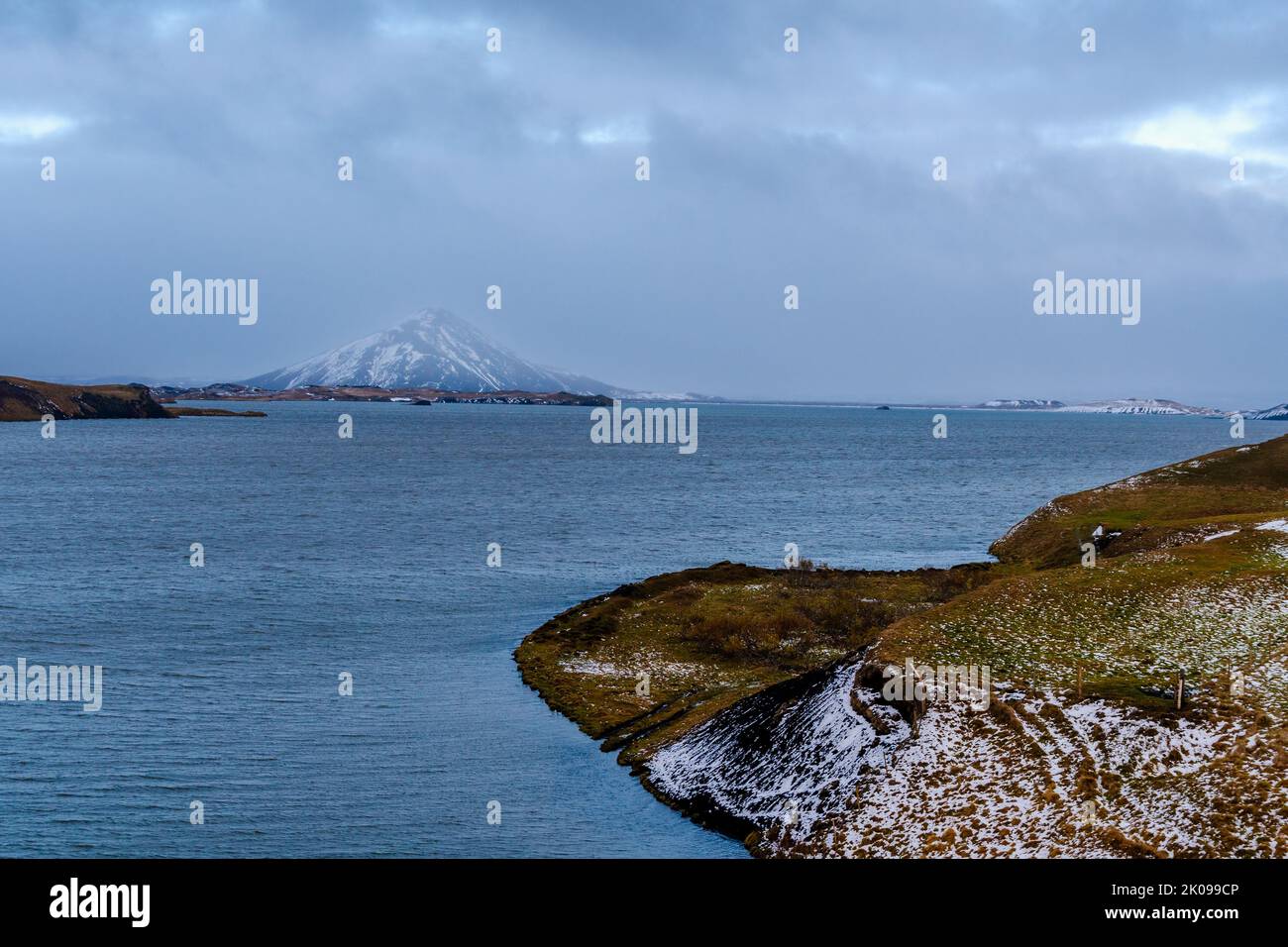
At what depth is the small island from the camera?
26.3 meters

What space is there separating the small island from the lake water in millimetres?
3029

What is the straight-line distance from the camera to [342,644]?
183 feet

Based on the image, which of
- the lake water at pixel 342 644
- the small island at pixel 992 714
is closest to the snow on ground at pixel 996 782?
the small island at pixel 992 714

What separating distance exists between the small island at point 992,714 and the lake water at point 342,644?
3.03 metres

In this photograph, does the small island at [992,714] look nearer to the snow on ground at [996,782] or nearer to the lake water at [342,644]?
the snow on ground at [996,782]

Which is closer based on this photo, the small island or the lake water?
the small island

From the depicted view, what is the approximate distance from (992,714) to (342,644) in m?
36.8

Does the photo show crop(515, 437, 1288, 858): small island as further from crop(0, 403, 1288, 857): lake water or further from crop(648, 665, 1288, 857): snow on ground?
crop(0, 403, 1288, 857): lake water

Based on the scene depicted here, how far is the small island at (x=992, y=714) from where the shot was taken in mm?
26312

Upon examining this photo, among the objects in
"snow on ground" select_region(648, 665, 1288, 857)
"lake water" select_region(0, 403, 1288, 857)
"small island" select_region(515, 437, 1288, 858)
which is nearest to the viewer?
"snow on ground" select_region(648, 665, 1288, 857)

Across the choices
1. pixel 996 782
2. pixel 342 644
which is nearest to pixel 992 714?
pixel 996 782

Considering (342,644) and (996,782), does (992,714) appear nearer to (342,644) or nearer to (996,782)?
(996,782)

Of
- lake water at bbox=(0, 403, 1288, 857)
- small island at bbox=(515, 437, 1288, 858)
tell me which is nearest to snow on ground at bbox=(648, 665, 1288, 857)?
small island at bbox=(515, 437, 1288, 858)
